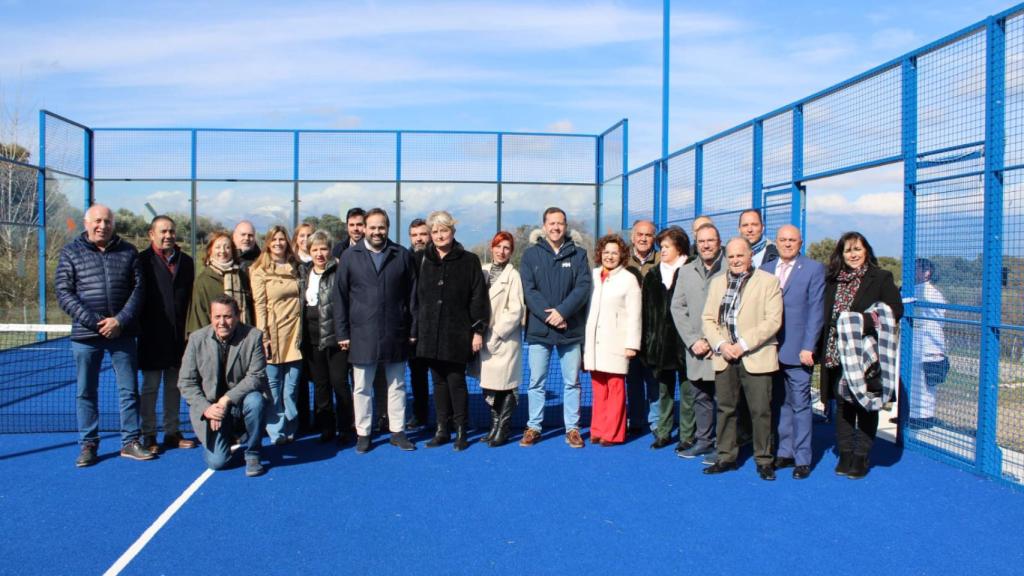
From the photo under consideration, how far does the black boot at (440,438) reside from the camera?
6355 mm

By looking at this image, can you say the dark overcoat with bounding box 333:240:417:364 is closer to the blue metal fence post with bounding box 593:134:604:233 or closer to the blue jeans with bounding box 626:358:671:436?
the blue jeans with bounding box 626:358:671:436

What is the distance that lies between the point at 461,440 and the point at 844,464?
9.32ft

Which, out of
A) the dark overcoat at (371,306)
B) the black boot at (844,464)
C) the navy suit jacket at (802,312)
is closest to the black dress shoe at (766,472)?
the black boot at (844,464)

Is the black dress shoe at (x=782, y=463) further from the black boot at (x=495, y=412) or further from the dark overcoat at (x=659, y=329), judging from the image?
the black boot at (x=495, y=412)

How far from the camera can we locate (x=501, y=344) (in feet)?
20.8

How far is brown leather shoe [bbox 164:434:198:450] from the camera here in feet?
20.4

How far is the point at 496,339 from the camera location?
20.8 feet

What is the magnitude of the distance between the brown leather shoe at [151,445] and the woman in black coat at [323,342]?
4.09ft

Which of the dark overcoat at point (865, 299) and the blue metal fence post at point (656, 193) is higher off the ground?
the blue metal fence post at point (656, 193)

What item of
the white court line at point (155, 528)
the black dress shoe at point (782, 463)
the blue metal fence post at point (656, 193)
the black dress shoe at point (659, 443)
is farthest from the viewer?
the blue metal fence post at point (656, 193)

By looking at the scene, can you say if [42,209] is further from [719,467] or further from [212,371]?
[719,467]

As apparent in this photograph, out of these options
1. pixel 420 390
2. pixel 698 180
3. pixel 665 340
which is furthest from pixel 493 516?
pixel 698 180

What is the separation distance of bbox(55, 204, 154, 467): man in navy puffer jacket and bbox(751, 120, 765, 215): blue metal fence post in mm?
5773

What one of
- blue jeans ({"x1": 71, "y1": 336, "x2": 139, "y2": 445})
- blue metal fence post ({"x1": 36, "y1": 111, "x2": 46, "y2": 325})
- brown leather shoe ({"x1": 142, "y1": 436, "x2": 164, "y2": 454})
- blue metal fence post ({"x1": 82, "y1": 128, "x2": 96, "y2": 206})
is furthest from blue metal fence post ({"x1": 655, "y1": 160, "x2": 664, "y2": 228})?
blue metal fence post ({"x1": 82, "y1": 128, "x2": 96, "y2": 206})
